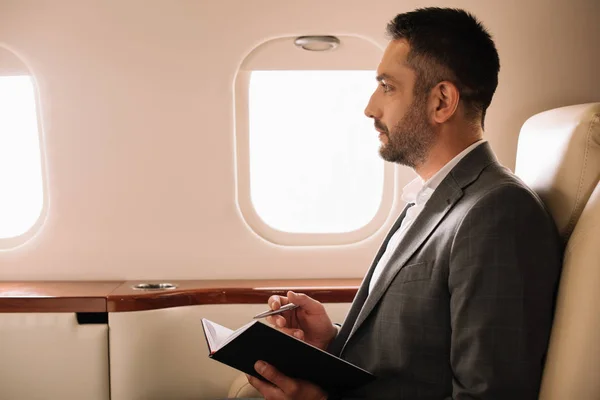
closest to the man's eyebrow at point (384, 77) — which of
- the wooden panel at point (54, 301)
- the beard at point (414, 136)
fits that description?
the beard at point (414, 136)

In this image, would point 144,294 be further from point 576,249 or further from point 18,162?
point 576,249

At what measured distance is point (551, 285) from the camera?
135 centimetres

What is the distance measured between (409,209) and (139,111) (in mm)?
1342

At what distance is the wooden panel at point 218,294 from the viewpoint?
96.5 inches

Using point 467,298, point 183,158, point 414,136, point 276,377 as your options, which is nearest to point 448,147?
point 414,136

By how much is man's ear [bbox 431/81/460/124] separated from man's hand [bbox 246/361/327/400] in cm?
75

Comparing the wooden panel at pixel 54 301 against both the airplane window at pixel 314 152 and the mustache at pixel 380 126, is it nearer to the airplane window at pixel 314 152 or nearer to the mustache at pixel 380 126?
the airplane window at pixel 314 152

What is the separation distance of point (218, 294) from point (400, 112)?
3.95ft

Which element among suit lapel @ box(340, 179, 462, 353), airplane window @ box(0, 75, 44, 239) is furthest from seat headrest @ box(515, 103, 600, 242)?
airplane window @ box(0, 75, 44, 239)

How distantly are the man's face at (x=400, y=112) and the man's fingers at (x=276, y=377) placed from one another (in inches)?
26.0

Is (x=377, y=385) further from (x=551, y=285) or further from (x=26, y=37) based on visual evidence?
(x=26, y=37)

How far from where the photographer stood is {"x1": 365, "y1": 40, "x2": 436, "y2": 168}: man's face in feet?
5.46

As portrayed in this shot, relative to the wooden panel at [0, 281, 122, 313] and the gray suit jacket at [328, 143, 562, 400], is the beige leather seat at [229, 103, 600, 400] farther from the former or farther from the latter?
the wooden panel at [0, 281, 122, 313]

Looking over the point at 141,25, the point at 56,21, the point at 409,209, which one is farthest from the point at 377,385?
the point at 56,21
